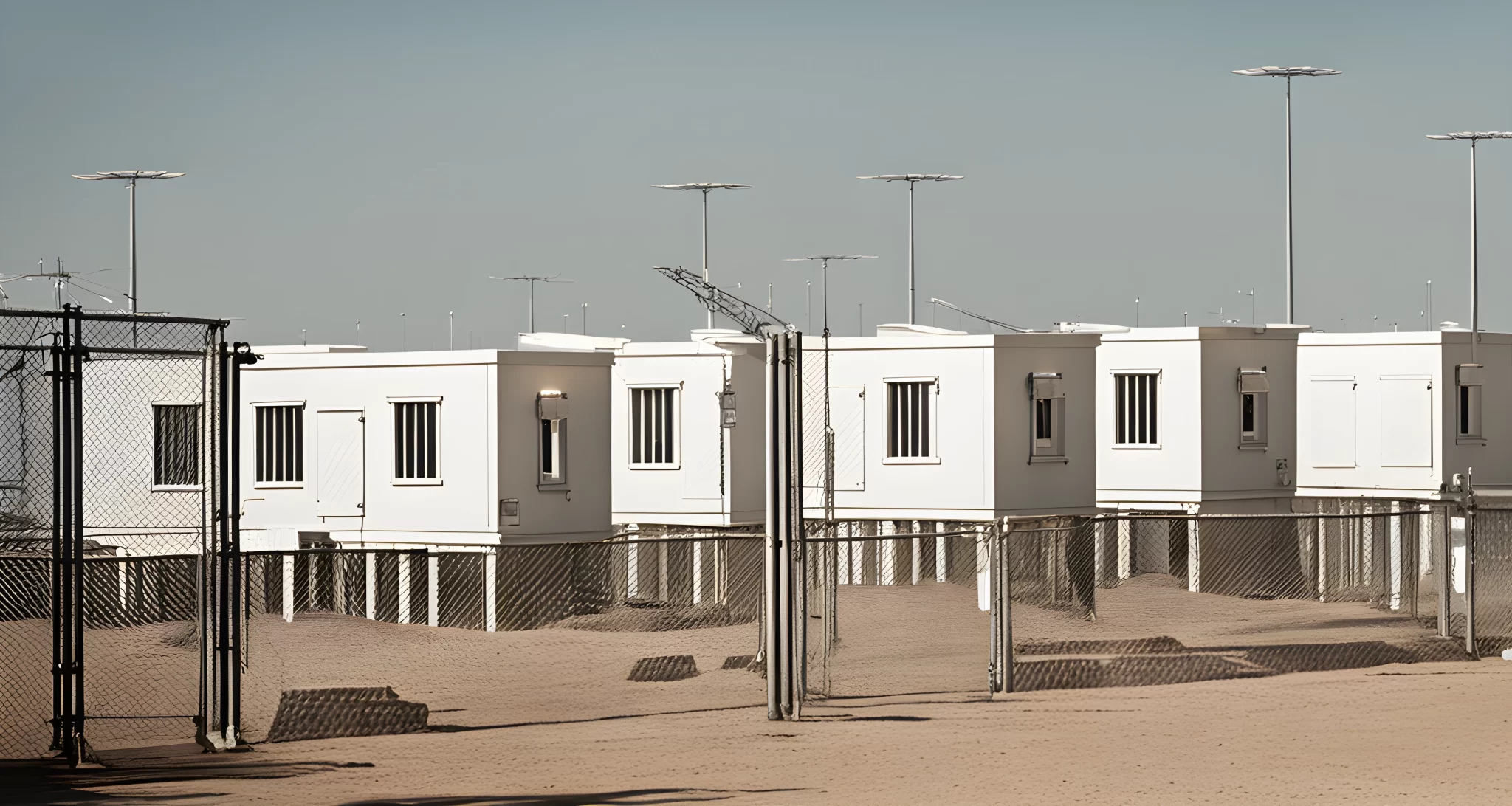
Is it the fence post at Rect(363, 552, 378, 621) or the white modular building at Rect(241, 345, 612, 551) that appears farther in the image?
the fence post at Rect(363, 552, 378, 621)

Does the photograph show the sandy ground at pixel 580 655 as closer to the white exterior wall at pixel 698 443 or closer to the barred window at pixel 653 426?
the white exterior wall at pixel 698 443

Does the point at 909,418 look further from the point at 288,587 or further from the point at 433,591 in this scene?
the point at 288,587

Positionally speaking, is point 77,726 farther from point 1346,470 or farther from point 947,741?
point 1346,470

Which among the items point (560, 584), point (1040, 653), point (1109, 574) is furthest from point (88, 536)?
point (1109, 574)

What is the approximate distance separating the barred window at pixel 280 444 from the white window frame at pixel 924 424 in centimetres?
801

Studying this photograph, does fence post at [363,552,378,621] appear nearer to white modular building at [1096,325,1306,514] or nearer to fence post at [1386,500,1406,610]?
white modular building at [1096,325,1306,514]

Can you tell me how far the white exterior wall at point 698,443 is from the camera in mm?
26234

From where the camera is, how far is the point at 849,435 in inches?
1020

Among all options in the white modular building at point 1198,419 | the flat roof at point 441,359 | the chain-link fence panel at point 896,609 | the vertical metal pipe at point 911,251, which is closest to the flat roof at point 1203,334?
the white modular building at point 1198,419

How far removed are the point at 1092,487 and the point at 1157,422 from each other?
2.84 meters

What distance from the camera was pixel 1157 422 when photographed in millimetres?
27828

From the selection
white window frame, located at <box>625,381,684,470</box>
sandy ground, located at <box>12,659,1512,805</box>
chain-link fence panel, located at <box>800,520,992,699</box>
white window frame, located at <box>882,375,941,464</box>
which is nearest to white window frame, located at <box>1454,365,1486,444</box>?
→ chain-link fence panel, located at <box>800,520,992,699</box>

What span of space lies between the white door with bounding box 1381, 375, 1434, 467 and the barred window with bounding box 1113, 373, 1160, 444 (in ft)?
15.8

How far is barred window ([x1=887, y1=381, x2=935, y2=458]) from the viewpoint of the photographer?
2522 centimetres
